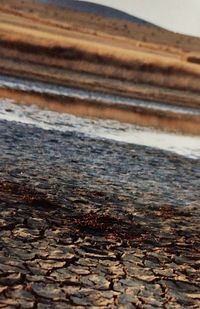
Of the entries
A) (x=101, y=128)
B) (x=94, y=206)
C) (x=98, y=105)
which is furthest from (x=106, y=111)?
(x=94, y=206)

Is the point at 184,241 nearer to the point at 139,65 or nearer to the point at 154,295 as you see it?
the point at 154,295

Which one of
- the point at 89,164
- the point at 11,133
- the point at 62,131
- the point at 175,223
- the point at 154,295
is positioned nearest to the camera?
the point at 154,295

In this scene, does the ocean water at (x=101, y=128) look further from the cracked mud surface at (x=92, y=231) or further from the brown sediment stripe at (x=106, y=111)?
the cracked mud surface at (x=92, y=231)

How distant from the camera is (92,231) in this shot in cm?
691

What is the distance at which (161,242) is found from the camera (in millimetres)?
7023

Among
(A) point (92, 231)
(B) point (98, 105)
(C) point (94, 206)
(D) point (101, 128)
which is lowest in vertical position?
(B) point (98, 105)

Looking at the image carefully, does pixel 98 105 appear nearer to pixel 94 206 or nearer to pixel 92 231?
pixel 94 206

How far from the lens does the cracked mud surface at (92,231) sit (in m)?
5.09

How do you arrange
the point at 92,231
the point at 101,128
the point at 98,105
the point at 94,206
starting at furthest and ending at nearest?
the point at 98,105, the point at 101,128, the point at 94,206, the point at 92,231

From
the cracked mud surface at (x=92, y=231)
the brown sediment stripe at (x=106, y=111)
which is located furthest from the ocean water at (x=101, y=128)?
the cracked mud surface at (x=92, y=231)

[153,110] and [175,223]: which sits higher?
[175,223]

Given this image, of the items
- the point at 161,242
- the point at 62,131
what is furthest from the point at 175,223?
the point at 62,131

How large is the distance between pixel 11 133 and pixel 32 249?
708cm

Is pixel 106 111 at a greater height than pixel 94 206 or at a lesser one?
lesser
